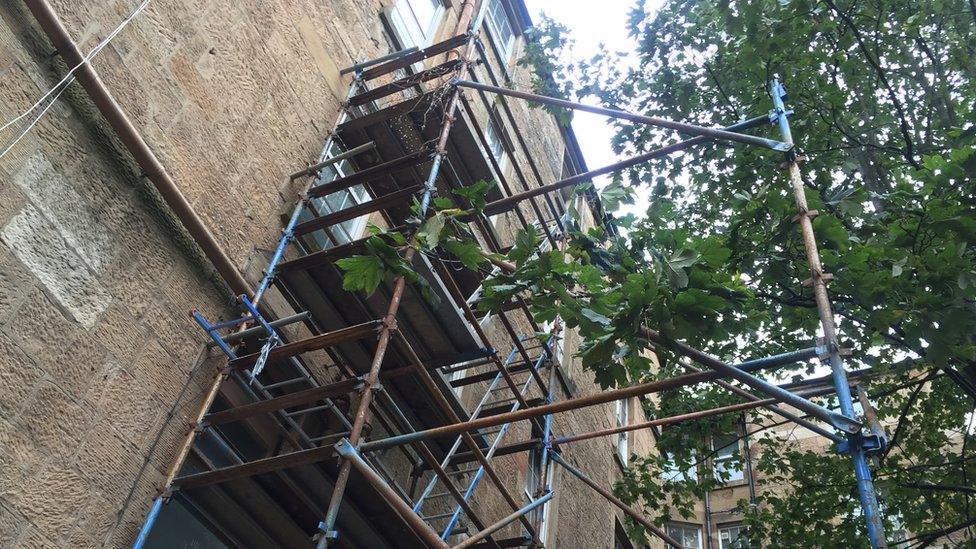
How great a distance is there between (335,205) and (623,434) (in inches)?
437

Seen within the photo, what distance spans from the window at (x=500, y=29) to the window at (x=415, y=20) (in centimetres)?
269

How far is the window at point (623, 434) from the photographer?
1617cm

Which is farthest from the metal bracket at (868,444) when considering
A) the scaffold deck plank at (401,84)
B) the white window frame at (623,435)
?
the white window frame at (623,435)

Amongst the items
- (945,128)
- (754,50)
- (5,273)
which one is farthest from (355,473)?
(945,128)

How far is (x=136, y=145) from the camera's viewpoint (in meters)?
5.16

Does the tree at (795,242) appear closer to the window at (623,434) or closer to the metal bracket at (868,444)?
the metal bracket at (868,444)

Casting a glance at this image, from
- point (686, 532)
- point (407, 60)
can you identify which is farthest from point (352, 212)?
point (686, 532)

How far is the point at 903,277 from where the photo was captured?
20.3 ft

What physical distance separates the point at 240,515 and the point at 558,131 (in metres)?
13.6

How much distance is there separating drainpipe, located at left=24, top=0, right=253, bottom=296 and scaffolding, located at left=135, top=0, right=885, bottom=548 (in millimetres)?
385

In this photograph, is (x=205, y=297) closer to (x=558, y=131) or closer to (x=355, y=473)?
(x=355, y=473)

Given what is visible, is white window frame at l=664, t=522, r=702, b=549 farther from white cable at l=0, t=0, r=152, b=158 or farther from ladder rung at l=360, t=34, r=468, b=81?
white cable at l=0, t=0, r=152, b=158

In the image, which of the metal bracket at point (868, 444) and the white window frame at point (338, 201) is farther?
the white window frame at point (338, 201)

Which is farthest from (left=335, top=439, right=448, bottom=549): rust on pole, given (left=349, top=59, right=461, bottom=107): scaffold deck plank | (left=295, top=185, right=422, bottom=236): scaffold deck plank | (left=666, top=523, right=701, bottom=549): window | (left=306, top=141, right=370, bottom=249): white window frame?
(left=666, top=523, right=701, bottom=549): window
